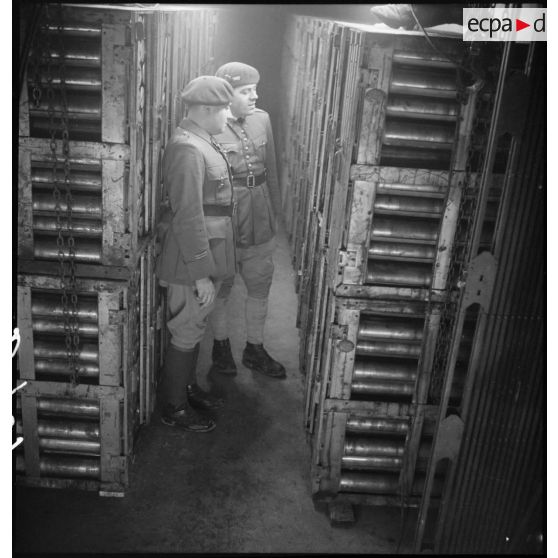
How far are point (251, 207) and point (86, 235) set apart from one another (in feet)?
5.74

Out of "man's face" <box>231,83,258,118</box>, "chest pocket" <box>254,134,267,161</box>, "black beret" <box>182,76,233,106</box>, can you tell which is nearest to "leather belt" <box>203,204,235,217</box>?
"black beret" <box>182,76,233,106</box>

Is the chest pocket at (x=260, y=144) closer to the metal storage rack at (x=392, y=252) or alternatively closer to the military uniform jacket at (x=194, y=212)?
the military uniform jacket at (x=194, y=212)

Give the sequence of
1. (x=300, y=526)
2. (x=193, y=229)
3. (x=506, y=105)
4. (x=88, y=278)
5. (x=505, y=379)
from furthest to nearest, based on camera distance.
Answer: (x=193, y=229), (x=300, y=526), (x=88, y=278), (x=505, y=379), (x=506, y=105)

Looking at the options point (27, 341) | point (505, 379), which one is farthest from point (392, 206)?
point (27, 341)

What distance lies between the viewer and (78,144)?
327cm

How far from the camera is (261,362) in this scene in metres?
5.43

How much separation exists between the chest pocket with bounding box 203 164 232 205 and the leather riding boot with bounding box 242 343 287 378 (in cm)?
Result: 155

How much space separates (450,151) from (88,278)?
2.00 meters

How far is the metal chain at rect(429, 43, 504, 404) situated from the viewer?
325 cm

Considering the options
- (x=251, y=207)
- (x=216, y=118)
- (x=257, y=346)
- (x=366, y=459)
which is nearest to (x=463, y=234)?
(x=366, y=459)

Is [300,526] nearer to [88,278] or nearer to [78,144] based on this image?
[88,278]

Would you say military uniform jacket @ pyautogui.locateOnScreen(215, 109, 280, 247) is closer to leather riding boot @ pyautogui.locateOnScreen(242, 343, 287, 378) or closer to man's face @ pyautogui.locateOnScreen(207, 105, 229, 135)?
man's face @ pyautogui.locateOnScreen(207, 105, 229, 135)

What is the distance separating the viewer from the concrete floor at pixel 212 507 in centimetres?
359

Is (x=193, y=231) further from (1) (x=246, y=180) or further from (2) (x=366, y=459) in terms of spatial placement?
(2) (x=366, y=459)
